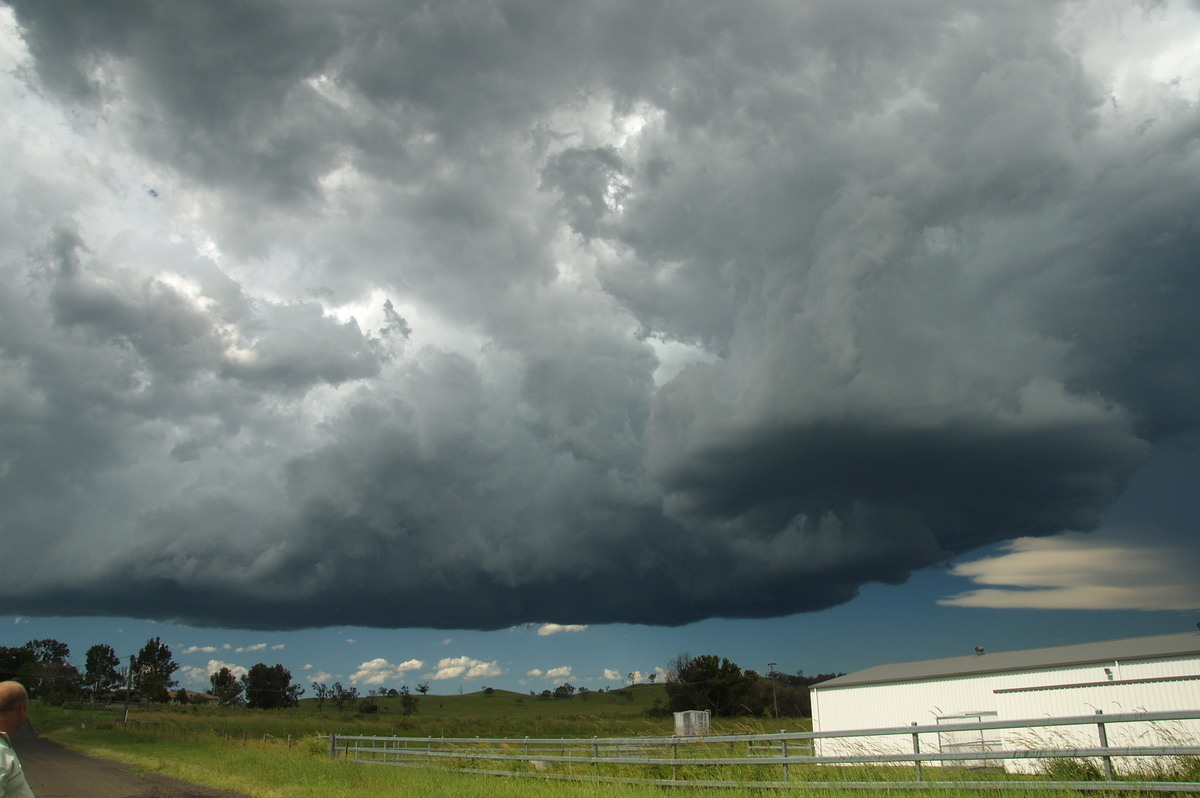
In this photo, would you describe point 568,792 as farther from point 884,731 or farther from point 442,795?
point 884,731

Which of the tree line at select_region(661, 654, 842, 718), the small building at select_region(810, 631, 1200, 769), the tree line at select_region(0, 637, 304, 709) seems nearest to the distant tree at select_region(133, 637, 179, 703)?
the tree line at select_region(0, 637, 304, 709)

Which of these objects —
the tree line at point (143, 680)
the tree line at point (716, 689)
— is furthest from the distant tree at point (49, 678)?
the tree line at point (716, 689)

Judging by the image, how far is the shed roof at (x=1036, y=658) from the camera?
31.3 metres

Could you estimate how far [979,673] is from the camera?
35.7 metres

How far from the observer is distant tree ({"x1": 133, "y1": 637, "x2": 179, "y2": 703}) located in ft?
519

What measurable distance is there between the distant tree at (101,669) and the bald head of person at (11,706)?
668 ft

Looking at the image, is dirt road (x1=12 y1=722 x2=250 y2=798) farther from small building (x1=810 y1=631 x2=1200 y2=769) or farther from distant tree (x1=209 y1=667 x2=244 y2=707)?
distant tree (x1=209 y1=667 x2=244 y2=707)

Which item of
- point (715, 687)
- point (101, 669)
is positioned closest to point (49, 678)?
point (101, 669)

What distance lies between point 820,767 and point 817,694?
106 ft

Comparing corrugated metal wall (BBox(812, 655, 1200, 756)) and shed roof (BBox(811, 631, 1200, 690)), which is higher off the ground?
shed roof (BBox(811, 631, 1200, 690))

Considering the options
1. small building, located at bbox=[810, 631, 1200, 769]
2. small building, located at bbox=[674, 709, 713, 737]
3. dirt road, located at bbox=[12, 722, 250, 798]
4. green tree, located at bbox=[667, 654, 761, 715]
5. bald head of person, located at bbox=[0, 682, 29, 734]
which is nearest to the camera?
bald head of person, located at bbox=[0, 682, 29, 734]

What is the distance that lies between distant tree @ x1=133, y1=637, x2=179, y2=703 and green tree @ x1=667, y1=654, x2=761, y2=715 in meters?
123

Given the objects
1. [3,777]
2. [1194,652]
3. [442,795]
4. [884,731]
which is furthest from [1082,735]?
[3,777]

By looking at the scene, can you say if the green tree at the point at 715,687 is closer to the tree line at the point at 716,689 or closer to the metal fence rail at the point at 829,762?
the tree line at the point at 716,689
